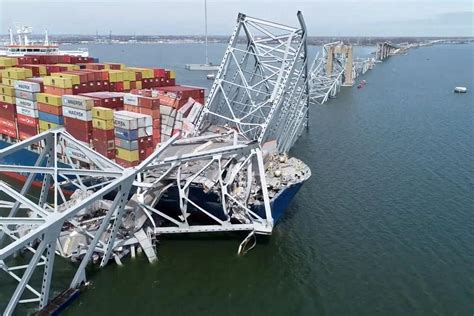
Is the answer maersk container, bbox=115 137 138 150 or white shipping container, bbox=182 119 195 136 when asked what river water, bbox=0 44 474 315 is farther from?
white shipping container, bbox=182 119 195 136

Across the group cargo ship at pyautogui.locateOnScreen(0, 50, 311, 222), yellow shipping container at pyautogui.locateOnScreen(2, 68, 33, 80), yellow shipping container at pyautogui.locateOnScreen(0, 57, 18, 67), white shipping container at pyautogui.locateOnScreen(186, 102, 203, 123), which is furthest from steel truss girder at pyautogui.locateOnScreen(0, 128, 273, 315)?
yellow shipping container at pyautogui.locateOnScreen(0, 57, 18, 67)

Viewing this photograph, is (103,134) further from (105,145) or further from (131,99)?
(131,99)

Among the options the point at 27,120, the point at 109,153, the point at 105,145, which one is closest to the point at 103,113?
the point at 105,145

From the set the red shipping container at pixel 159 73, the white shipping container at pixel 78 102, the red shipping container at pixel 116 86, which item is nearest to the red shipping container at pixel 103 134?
the white shipping container at pixel 78 102

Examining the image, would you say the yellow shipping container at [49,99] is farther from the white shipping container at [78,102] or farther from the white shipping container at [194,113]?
the white shipping container at [194,113]

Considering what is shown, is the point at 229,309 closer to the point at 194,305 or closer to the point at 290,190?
the point at 194,305

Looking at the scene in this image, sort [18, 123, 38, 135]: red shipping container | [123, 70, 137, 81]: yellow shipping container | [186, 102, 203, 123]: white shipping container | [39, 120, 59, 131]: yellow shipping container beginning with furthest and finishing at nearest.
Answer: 1. [123, 70, 137, 81]: yellow shipping container
2. [18, 123, 38, 135]: red shipping container
3. [39, 120, 59, 131]: yellow shipping container
4. [186, 102, 203, 123]: white shipping container

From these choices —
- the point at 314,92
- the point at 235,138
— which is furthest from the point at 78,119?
the point at 314,92

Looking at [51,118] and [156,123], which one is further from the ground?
[51,118]
